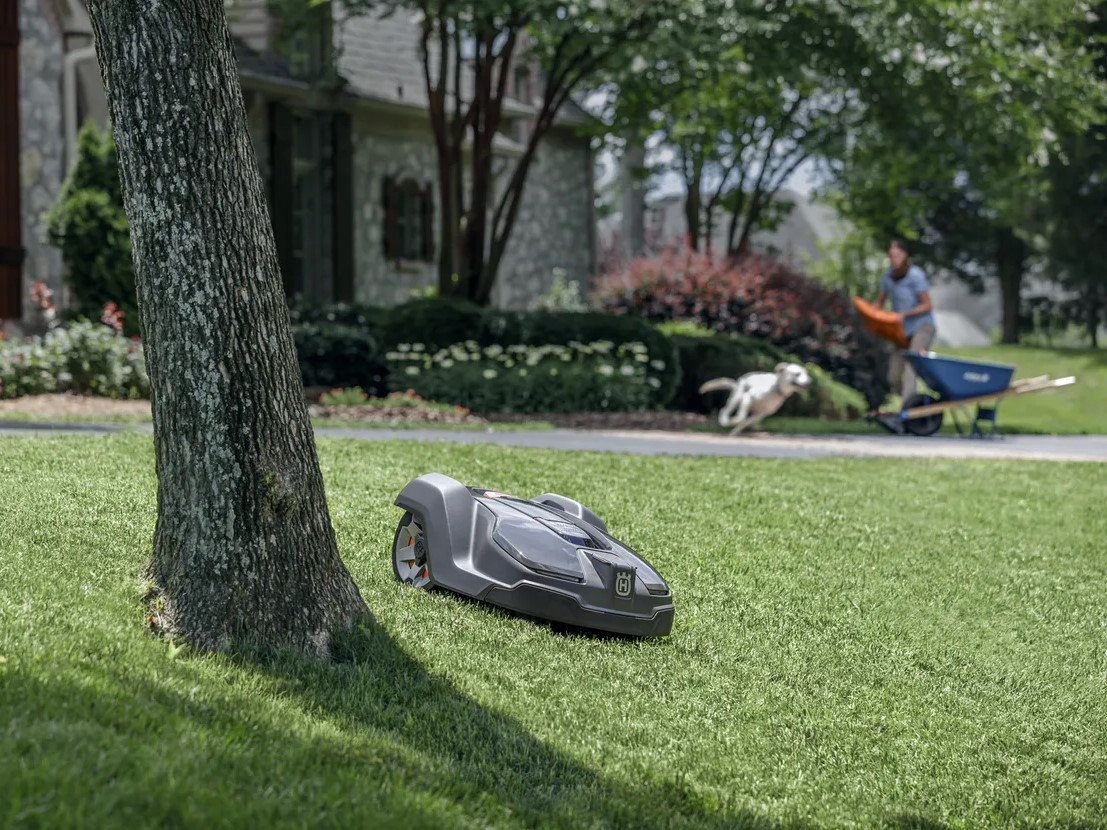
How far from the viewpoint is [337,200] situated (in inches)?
949

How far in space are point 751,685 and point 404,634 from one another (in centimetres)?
152

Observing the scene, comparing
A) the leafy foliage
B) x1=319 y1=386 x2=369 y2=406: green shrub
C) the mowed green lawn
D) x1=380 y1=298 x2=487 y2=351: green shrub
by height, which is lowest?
the mowed green lawn

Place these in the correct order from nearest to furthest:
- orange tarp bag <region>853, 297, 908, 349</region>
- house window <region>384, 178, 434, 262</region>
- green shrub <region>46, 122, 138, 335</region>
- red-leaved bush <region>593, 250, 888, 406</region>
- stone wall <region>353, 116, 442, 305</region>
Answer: orange tarp bag <region>853, 297, 908, 349</region> → green shrub <region>46, 122, 138, 335</region> → red-leaved bush <region>593, 250, 888, 406</region> → stone wall <region>353, 116, 442, 305</region> → house window <region>384, 178, 434, 262</region>

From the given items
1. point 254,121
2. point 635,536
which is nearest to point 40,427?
point 635,536

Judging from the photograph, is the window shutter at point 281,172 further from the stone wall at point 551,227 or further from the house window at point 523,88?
the house window at point 523,88

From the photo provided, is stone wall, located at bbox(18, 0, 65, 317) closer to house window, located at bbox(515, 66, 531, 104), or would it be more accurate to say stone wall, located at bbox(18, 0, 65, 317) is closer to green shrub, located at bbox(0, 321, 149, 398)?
green shrub, located at bbox(0, 321, 149, 398)

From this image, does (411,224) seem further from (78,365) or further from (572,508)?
(572,508)

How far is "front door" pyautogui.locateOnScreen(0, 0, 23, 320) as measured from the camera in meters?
18.3

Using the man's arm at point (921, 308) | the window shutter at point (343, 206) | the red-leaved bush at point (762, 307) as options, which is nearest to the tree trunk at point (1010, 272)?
the red-leaved bush at point (762, 307)

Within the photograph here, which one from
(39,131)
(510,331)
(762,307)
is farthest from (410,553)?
(762,307)

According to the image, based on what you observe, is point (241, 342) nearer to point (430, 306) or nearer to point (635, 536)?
point (635, 536)

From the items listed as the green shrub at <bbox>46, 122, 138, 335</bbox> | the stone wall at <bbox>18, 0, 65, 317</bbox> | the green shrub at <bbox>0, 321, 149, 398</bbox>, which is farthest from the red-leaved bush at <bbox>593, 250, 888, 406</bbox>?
the green shrub at <bbox>0, 321, 149, 398</bbox>

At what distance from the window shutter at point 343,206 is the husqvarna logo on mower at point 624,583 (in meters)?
17.8

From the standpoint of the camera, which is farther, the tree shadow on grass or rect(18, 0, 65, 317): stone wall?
rect(18, 0, 65, 317): stone wall
